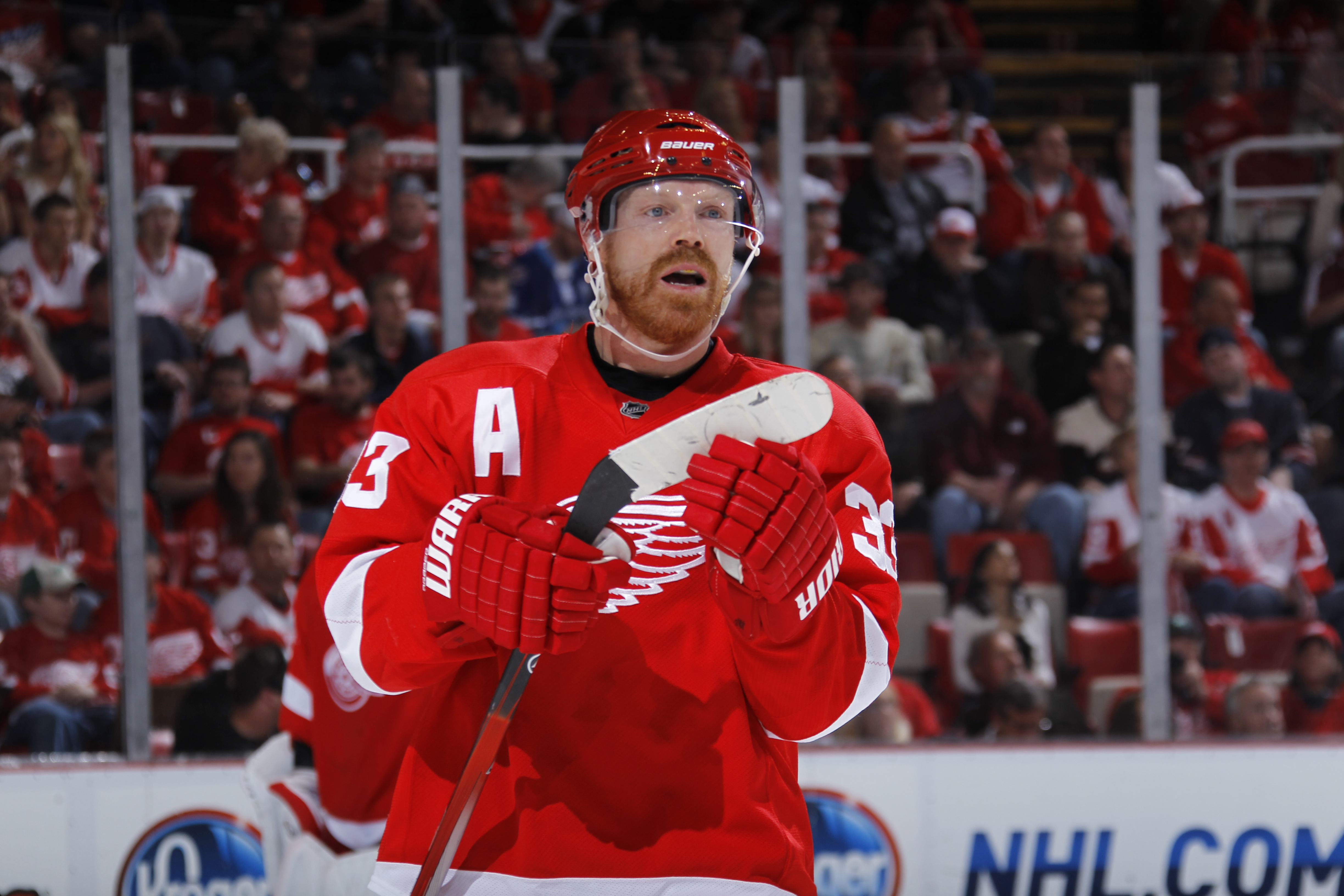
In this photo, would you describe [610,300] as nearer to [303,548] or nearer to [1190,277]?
[303,548]

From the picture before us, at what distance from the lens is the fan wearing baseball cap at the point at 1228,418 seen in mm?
3986

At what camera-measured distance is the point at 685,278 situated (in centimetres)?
158

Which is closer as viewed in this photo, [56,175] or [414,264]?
[56,175]

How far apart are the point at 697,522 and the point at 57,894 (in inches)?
99.1

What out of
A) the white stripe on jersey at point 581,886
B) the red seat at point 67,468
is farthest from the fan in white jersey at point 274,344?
the white stripe on jersey at point 581,886

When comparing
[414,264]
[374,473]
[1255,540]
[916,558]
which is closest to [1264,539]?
[1255,540]

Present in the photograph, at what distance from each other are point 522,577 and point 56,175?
2.72 meters

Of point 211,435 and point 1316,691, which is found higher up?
point 211,435

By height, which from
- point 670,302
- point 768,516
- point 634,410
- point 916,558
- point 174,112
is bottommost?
Result: point 916,558

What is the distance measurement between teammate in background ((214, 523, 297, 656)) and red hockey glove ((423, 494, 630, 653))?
7.70 feet

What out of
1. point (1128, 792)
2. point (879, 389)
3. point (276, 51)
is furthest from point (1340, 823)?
point (276, 51)

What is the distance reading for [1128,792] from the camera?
340cm

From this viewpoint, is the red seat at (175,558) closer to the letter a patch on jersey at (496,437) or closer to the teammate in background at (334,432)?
the teammate in background at (334,432)

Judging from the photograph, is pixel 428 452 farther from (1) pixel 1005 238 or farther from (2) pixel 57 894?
(1) pixel 1005 238
